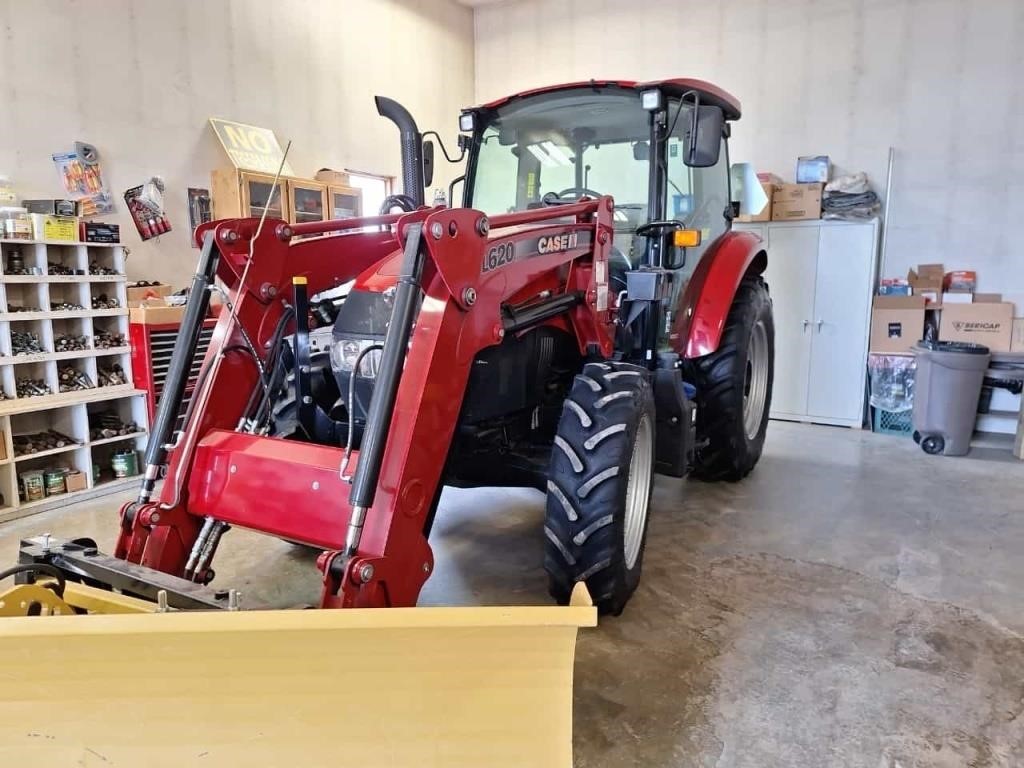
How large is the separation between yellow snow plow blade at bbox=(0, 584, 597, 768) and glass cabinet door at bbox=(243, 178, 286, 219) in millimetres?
4315

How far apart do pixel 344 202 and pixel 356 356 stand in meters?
4.02

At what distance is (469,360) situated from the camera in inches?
76.5

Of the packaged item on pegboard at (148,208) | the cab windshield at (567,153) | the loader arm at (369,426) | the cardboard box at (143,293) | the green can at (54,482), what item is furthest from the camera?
the packaged item on pegboard at (148,208)

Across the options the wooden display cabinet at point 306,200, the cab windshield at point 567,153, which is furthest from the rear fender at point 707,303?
the wooden display cabinet at point 306,200

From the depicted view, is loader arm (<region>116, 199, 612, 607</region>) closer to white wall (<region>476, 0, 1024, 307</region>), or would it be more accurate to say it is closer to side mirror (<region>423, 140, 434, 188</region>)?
side mirror (<region>423, 140, 434, 188</region>)

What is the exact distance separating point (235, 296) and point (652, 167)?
6.00 feet

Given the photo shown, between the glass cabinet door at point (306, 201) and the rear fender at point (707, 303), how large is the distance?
10.5 ft

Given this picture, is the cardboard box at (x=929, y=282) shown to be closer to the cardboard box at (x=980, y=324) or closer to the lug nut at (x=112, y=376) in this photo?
the cardboard box at (x=980, y=324)

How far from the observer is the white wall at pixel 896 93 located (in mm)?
5211

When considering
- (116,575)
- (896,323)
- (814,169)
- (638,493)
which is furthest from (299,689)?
(814,169)

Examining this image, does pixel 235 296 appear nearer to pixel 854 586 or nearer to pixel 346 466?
pixel 346 466

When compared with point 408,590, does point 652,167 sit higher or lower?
higher

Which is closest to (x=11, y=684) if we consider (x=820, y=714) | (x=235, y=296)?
(x=235, y=296)

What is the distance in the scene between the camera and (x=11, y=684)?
1.17 meters
